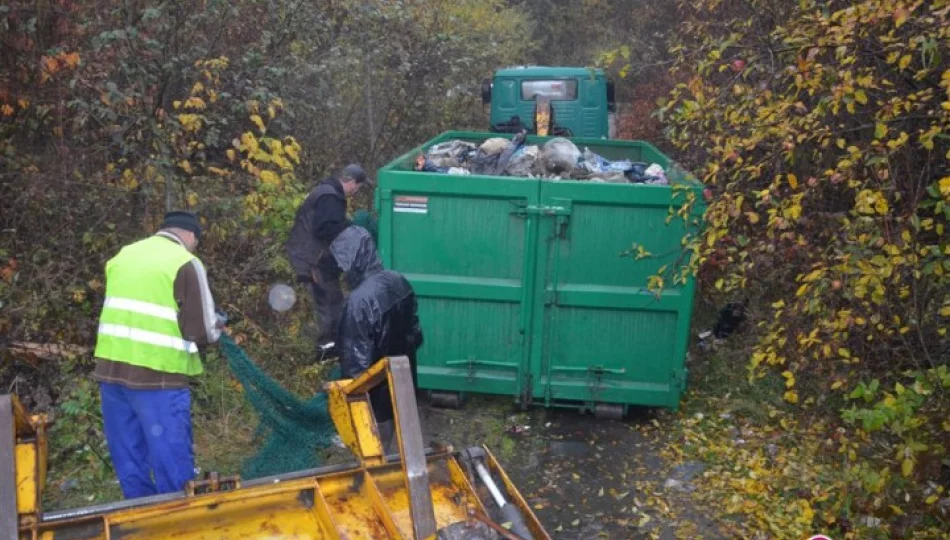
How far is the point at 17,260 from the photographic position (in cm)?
625

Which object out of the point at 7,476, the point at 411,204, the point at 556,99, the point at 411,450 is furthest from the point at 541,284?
the point at 556,99

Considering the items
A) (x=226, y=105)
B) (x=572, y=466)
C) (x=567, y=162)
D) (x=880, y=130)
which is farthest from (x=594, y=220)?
(x=226, y=105)

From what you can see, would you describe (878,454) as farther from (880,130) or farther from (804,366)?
(880,130)

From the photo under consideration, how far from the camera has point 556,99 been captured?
33.6 ft

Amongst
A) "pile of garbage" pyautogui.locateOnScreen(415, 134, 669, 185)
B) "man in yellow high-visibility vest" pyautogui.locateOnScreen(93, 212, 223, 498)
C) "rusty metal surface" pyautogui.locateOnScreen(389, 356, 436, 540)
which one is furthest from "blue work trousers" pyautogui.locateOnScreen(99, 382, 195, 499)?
"pile of garbage" pyautogui.locateOnScreen(415, 134, 669, 185)

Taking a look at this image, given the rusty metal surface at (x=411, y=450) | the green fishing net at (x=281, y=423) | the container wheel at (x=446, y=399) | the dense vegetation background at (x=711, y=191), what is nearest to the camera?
the rusty metal surface at (x=411, y=450)

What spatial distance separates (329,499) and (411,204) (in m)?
2.83

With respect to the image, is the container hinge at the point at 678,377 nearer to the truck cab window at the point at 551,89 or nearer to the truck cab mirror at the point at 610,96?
the truck cab window at the point at 551,89

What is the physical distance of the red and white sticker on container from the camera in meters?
5.79

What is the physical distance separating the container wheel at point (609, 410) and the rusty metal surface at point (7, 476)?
13.6ft

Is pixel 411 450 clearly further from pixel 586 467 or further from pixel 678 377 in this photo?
pixel 678 377

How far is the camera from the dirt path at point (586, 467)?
4.80 m

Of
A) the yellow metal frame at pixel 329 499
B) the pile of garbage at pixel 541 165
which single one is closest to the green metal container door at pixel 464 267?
the pile of garbage at pixel 541 165

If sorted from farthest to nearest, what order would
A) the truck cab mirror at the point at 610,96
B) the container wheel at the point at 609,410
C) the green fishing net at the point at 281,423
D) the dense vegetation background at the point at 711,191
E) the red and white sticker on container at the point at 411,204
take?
the truck cab mirror at the point at 610,96 < the container wheel at the point at 609,410 < the red and white sticker on container at the point at 411,204 < the green fishing net at the point at 281,423 < the dense vegetation background at the point at 711,191
